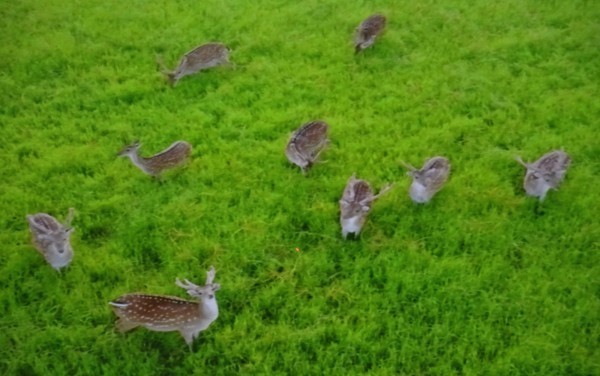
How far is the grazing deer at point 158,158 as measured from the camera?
6.09m

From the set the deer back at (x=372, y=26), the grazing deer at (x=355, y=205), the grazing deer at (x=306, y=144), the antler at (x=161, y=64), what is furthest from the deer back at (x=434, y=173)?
the antler at (x=161, y=64)

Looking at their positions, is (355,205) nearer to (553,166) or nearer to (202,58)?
(553,166)

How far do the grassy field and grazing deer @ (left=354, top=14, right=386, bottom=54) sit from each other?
14 centimetres

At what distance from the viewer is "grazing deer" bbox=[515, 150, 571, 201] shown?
5.66 meters

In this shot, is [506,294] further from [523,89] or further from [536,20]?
[536,20]

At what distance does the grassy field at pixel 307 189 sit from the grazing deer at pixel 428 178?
0.13m

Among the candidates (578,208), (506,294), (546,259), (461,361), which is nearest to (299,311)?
(461,361)

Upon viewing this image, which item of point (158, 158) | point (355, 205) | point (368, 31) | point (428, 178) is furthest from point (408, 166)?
point (368, 31)

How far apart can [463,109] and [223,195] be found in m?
2.97

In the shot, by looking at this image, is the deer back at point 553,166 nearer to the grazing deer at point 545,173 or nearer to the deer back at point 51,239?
the grazing deer at point 545,173

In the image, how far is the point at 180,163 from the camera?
6285 mm

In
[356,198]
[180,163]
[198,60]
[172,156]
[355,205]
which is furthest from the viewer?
[198,60]

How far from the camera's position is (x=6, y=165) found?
21.3 ft

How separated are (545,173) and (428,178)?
1.06 m
